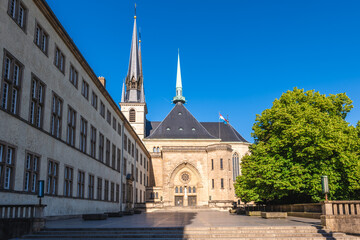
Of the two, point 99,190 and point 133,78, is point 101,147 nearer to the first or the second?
point 99,190

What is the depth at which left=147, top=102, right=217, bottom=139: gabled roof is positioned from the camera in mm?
73000

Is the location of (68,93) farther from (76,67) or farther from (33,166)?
(33,166)

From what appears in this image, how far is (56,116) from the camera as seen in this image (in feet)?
72.0

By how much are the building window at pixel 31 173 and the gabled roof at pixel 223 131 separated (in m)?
59.2

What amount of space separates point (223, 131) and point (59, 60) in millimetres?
58585

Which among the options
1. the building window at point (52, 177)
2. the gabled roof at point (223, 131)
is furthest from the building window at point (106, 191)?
the gabled roof at point (223, 131)

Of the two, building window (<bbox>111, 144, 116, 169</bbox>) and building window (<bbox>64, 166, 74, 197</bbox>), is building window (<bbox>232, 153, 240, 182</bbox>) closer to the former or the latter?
building window (<bbox>111, 144, 116, 169</bbox>)

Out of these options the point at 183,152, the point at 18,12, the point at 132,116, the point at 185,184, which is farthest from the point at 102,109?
the point at 132,116

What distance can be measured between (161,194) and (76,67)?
42.6 m

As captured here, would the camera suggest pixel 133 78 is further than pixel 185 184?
Yes

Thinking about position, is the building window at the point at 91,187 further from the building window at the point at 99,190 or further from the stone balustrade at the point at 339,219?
the stone balustrade at the point at 339,219

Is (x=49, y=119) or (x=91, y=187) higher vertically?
(x=49, y=119)

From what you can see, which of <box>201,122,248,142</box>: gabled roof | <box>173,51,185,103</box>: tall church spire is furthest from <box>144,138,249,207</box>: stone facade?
<box>173,51,185,103</box>: tall church spire

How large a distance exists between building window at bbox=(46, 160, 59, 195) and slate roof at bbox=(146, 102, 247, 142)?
→ 2012 inches
